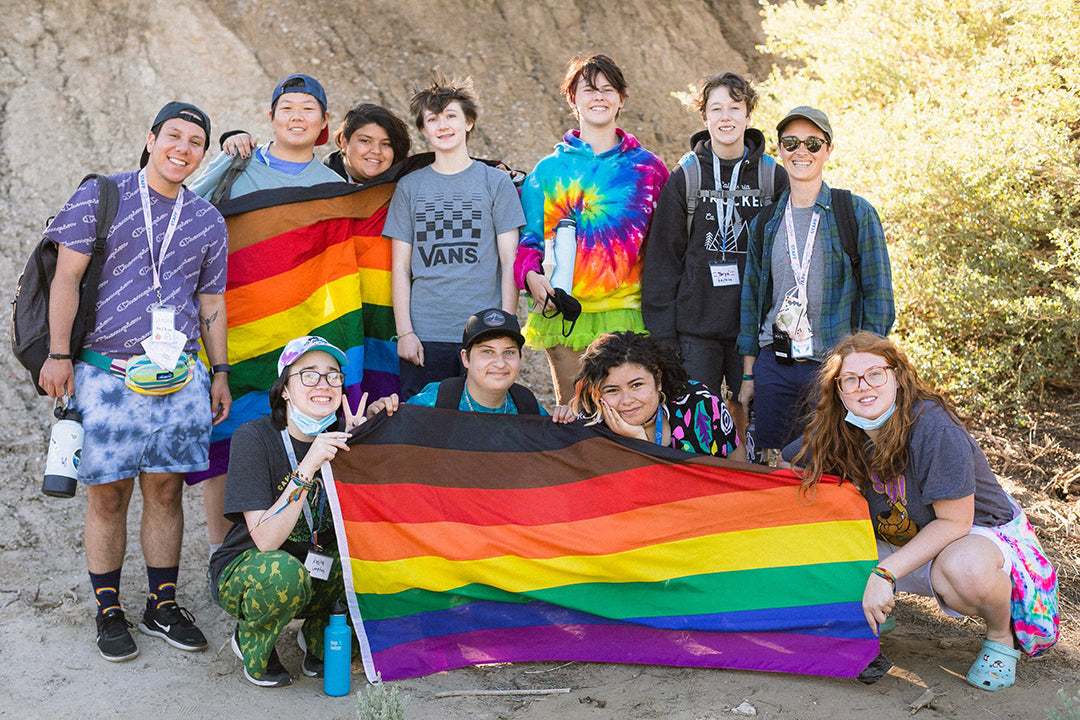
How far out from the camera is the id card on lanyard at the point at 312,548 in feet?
13.1

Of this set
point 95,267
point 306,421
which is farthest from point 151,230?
point 306,421

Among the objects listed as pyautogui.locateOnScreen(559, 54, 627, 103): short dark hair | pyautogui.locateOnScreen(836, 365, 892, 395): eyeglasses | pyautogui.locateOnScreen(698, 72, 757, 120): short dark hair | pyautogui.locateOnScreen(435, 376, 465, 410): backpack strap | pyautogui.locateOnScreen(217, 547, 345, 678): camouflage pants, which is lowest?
pyautogui.locateOnScreen(217, 547, 345, 678): camouflage pants

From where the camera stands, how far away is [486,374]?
436cm

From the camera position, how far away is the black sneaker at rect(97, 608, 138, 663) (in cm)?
417

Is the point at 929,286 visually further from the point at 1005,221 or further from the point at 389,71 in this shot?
the point at 389,71

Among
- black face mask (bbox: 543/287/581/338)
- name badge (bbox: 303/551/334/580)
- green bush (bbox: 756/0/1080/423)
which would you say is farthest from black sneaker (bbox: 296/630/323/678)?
green bush (bbox: 756/0/1080/423)

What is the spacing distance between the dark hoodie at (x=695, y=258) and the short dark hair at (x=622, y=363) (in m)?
0.49

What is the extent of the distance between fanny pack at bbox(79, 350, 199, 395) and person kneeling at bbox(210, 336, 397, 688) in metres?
0.50

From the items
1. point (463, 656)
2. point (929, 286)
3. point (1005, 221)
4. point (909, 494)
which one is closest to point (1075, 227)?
point (1005, 221)

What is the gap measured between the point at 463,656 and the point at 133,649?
1482mm

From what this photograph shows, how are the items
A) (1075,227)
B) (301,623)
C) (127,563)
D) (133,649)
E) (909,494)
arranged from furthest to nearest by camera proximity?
(1075,227) < (127,563) < (301,623) < (133,649) < (909,494)

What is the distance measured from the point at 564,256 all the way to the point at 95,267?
7.24ft

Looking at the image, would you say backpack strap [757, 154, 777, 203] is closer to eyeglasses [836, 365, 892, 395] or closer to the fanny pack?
eyeglasses [836, 365, 892, 395]

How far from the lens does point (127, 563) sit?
5434 mm
